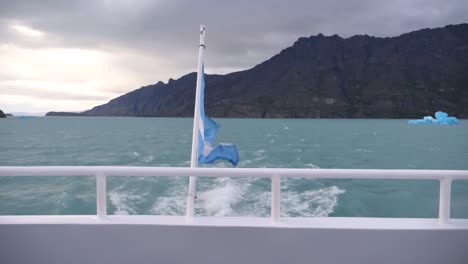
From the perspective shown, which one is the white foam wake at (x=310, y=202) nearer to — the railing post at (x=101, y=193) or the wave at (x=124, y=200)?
the wave at (x=124, y=200)

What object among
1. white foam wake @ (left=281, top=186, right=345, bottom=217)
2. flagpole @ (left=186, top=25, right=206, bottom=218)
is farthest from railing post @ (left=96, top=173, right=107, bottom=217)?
white foam wake @ (left=281, top=186, right=345, bottom=217)

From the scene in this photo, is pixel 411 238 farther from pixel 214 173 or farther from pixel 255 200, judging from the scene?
pixel 255 200

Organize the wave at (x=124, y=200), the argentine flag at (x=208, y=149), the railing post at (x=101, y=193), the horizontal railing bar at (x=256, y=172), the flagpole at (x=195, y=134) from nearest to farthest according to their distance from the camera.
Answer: the horizontal railing bar at (x=256, y=172) < the railing post at (x=101, y=193) < the flagpole at (x=195, y=134) < the argentine flag at (x=208, y=149) < the wave at (x=124, y=200)

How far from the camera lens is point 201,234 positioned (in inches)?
107

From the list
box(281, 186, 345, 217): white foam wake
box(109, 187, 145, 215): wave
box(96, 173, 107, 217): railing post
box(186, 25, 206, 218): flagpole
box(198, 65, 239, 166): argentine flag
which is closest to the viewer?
box(96, 173, 107, 217): railing post

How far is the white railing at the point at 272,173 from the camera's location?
2676 millimetres

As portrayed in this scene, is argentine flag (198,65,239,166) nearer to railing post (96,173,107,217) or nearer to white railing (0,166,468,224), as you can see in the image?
white railing (0,166,468,224)

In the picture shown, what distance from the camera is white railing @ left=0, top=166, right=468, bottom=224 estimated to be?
2.68 m

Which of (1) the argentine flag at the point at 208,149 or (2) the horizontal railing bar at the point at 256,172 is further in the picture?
(1) the argentine flag at the point at 208,149

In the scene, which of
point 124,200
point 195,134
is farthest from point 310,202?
point 195,134

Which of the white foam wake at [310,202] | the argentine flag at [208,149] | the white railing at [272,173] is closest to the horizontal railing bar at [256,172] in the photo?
the white railing at [272,173]

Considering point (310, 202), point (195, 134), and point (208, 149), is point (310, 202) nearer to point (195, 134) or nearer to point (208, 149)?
point (208, 149)

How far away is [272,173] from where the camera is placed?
2740 mm

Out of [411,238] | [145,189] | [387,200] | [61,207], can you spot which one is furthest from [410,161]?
[411,238]
